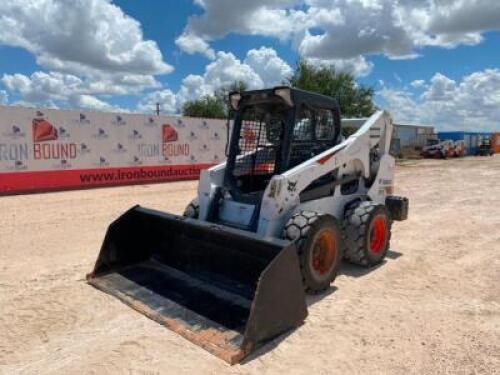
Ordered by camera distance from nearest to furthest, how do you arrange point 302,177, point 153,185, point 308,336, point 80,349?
point 80,349
point 308,336
point 302,177
point 153,185

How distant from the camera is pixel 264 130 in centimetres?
582

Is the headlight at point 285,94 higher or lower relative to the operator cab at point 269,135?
higher

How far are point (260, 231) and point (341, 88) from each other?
27.0m

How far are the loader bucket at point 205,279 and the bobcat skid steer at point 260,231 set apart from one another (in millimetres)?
12

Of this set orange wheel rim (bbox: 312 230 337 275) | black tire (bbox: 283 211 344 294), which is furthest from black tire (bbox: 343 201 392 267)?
orange wheel rim (bbox: 312 230 337 275)

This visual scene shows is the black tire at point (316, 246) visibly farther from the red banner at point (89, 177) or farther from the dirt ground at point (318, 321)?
the red banner at point (89, 177)

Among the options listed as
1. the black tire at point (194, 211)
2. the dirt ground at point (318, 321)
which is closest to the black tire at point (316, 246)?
the dirt ground at point (318, 321)

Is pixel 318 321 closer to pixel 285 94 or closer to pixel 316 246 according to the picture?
pixel 316 246

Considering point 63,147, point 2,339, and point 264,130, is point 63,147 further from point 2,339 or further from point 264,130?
point 2,339

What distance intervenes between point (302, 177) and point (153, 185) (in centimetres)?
1109

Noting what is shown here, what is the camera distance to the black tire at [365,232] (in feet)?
18.2

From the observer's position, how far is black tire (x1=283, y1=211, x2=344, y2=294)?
4492 mm

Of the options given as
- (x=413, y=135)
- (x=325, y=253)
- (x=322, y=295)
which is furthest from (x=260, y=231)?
(x=413, y=135)

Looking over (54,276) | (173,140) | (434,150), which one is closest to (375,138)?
(54,276)
